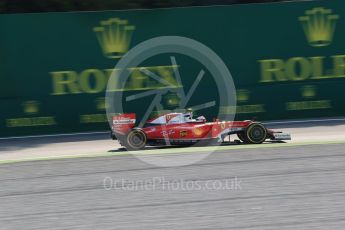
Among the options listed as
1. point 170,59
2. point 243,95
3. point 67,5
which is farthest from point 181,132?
point 67,5

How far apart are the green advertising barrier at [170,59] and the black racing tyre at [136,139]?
2.66m

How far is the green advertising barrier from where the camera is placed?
558 inches

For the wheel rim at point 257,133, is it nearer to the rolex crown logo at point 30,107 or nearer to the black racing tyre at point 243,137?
the black racing tyre at point 243,137

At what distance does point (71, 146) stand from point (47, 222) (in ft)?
19.4

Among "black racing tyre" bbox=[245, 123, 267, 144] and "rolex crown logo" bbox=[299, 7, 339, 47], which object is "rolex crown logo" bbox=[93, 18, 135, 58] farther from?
"rolex crown logo" bbox=[299, 7, 339, 47]

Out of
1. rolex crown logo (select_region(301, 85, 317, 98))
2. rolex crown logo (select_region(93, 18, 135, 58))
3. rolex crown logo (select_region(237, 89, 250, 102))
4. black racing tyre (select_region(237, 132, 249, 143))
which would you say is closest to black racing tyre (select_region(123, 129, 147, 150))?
black racing tyre (select_region(237, 132, 249, 143))

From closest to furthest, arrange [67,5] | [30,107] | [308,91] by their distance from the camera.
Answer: [30,107] < [308,91] < [67,5]

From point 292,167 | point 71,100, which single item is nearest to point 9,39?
point 71,100

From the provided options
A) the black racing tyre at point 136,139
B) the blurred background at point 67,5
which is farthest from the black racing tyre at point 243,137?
the blurred background at point 67,5

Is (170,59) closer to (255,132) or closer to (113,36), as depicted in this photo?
(113,36)

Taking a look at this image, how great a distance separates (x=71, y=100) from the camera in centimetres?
1428

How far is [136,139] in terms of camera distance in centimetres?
1197

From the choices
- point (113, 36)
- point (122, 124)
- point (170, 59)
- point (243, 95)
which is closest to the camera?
point (122, 124)

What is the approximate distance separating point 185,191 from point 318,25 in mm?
8129
